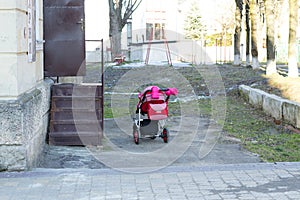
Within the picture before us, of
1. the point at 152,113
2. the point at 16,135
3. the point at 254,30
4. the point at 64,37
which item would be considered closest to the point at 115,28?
the point at 254,30

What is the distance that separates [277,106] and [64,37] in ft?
16.3

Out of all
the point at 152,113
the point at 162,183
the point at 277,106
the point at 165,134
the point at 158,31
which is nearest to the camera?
the point at 162,183

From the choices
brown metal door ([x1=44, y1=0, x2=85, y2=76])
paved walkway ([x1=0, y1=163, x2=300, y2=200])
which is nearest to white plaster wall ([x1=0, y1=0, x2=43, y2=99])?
paved walkway ([x1=0, y1=163, x2=300, y2=200])

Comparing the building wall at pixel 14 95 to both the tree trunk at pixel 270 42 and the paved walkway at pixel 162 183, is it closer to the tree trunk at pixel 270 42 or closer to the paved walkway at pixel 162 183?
the paved walkway at pixel 162 183

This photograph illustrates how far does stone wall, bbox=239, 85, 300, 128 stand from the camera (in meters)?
10.1

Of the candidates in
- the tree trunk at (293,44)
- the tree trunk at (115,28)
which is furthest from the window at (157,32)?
the tree trunk at (293,44)

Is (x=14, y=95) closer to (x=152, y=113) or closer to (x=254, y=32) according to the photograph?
(x=152, y=113)

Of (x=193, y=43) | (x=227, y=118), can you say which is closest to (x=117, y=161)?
(x=227, y=118)

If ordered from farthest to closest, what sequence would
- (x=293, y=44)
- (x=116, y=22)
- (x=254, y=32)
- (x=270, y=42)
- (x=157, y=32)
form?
(x=157, y=32)
(x=116, y=22)
(x=254, y=32)
(x=270, y=42)
(x=293, y=44)

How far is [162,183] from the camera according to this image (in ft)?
20.1

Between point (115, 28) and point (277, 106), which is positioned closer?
point (277, 106)

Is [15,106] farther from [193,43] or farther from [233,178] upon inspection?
[193,43]

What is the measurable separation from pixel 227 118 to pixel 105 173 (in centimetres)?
659

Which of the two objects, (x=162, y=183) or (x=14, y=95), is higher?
(x=14, y=95)
